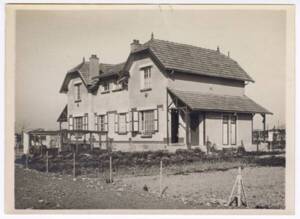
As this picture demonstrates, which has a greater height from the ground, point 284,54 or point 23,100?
point 284,54

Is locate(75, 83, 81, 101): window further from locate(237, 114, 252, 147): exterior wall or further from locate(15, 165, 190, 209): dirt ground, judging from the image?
locate(237, 114, 252, 147): exterior wall

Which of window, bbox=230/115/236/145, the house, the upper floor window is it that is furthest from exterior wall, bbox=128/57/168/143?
window, bbox=230/115/236/145

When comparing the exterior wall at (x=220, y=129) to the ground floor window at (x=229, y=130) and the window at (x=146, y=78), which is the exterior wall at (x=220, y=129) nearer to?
the ground floor window at (x=229, y=130)

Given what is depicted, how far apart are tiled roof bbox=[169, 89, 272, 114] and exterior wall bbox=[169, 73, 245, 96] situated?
0.03 m

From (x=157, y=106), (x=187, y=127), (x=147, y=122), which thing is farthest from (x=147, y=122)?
(x=187, y=127)

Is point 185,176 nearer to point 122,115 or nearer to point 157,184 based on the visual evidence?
point 157,184

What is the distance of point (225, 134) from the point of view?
4.29 metres

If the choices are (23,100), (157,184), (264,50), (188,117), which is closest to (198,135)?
(188,117)

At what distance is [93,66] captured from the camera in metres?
4.30

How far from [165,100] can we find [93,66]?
0.55m

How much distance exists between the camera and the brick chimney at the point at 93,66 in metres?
4.25

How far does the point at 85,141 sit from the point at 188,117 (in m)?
0.74

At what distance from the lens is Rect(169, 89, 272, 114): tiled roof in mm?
4223
